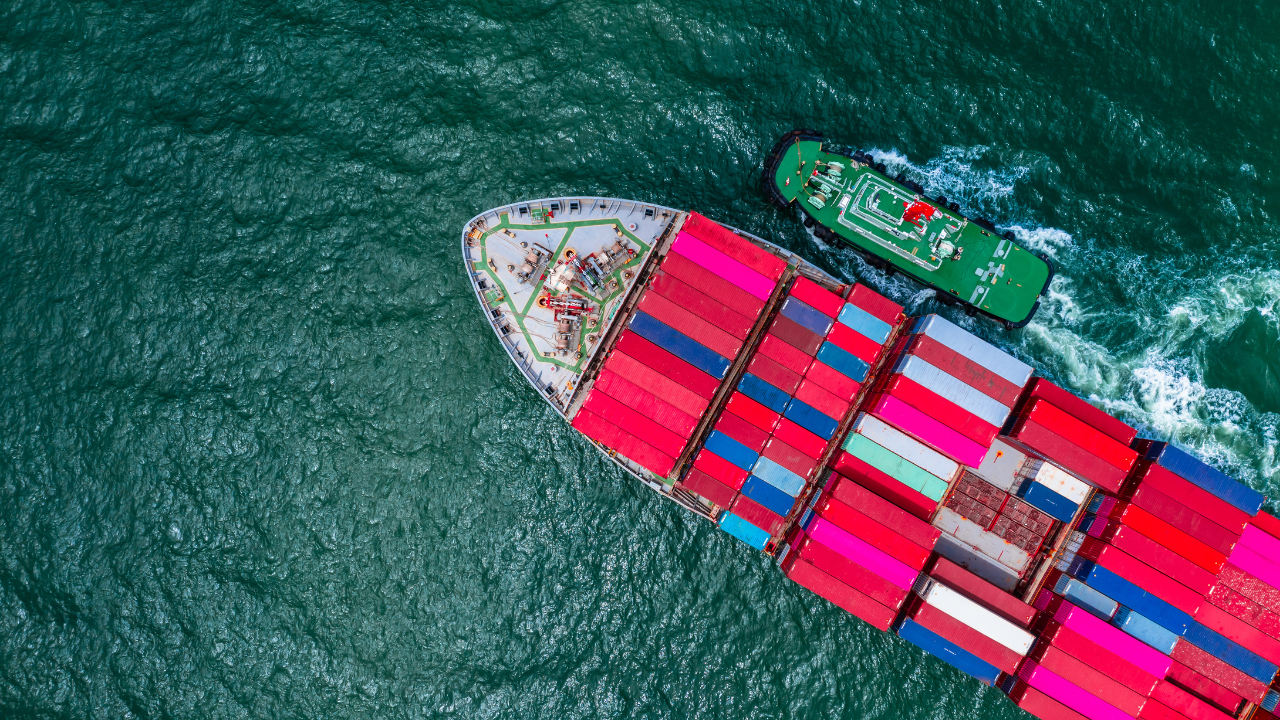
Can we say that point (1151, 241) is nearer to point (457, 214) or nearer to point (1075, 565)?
point (1075, 565)

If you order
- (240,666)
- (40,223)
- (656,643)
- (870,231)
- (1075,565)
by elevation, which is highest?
(870,231)

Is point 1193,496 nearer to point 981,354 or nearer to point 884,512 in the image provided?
point 981,354

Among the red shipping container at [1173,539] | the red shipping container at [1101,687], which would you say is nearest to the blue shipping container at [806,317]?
the red shipping container at [1173,539]

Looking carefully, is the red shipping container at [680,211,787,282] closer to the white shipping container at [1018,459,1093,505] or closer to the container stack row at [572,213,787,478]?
the container stack row at [572,213,787,478]

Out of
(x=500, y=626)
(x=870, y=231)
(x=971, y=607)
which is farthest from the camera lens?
(x=870, y=231)

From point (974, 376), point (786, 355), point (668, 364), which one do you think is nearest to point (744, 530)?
point (786, 355)

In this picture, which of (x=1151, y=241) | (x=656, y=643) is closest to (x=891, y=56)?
(x=1151, y=241)

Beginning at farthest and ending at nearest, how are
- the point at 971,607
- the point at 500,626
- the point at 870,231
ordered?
1. the point at 870,231
2. the point at 500,626
3. the point at 971,607

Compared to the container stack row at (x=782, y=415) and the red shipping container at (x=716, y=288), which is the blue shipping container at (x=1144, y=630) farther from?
the red shipping container at (x=716, y=288)
